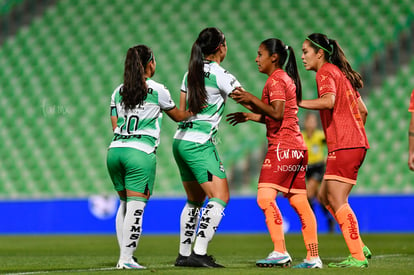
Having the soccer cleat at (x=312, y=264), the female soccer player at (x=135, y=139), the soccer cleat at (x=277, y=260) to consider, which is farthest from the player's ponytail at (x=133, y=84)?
the soccer cleat at (x=312, y=264)

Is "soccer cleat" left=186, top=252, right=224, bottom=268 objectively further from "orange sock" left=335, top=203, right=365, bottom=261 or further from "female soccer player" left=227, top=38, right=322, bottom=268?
"orange sock" left=335, top=203, right=365, bottom=261

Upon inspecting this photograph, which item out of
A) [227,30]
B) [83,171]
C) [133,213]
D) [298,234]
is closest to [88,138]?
[83,171]

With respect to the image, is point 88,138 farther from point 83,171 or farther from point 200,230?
point 200,230

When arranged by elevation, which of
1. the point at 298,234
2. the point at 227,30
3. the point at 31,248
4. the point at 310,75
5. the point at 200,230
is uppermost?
the point at 227,30

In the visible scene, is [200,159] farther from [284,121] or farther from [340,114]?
[340,114]

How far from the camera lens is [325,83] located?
6148 mm

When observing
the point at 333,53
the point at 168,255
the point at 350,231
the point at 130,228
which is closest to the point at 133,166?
the point at 130,228

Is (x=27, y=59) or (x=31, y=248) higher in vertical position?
(x=27, y=59)

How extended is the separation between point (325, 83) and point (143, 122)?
152 cm

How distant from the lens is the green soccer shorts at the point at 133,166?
5.95 m

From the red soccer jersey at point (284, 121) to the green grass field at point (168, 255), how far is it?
3.42ft

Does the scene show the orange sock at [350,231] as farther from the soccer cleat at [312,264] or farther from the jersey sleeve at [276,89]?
the jersey sleeve at [276,89]

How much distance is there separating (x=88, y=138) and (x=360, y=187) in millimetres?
6090

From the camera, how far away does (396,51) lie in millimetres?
16781
